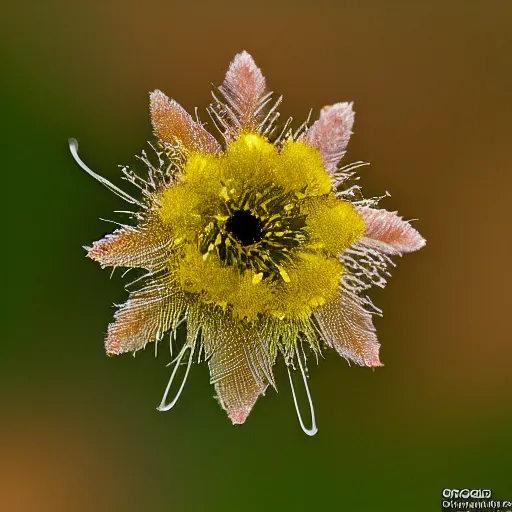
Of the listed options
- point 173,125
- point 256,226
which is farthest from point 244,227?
point 173,125

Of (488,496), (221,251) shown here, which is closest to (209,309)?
(221,251)

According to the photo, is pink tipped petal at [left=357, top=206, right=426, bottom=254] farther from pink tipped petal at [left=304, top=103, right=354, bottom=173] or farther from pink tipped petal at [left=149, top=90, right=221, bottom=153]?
pink tipped petal at [left=149, top=90, right=221, bottom=153]

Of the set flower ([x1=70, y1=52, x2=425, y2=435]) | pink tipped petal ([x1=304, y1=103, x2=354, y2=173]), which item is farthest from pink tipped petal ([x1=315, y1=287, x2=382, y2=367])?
pink tipped petal ([x1=304, y1=103, x2=354, y2=173])

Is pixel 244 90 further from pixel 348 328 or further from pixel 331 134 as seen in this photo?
pixel 348 328

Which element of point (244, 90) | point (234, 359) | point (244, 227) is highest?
point (244, 90)

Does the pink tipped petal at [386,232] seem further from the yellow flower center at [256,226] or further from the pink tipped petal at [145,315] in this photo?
the pink tipped petal at [145,315]

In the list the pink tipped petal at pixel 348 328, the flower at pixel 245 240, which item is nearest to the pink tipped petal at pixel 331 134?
the flower at pixel 245 240
